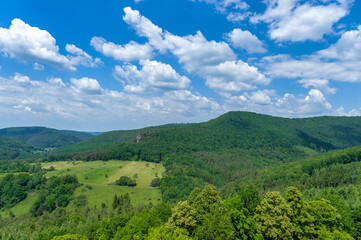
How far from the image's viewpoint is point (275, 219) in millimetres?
38125

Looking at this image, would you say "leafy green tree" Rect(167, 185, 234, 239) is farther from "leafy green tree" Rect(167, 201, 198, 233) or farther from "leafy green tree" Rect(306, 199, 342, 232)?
"leafy green tree" Rect(306, 199, 342, 232)

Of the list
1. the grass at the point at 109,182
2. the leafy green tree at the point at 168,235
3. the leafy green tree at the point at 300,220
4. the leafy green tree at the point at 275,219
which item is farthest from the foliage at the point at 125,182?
the leafy green tree at the point at 300,220

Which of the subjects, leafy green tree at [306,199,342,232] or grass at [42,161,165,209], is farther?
grass at [42,161,165,209]

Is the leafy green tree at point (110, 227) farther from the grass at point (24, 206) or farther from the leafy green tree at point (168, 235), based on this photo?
the grass at point (24, 206)

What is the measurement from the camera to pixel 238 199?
2076 inches

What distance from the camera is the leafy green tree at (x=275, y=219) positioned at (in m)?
36.7

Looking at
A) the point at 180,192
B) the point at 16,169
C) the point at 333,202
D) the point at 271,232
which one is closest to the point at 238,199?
the point at 271,232

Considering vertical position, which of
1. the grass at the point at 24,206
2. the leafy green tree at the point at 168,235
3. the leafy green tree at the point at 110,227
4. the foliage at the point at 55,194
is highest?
the leafy green tree at the point at 168,235

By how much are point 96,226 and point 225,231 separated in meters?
41.9

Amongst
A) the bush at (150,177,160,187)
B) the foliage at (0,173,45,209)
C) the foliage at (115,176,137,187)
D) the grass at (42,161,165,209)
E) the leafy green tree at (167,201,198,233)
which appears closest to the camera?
the leafy green tree at (167,201,198,233)

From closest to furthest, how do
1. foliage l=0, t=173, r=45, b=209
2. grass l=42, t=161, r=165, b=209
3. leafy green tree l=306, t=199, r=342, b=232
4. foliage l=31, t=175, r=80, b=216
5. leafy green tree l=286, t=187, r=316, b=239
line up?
leafy green tree l=286, t=187, r=316, b=239 < leafy green tree l=306, t=199, r=342, b=232 < foliage l=31, t=175, r=80, b=216 < foliage l=0, t=173, r=45, b=209 < grass l=42, t=161, r=165, b=209

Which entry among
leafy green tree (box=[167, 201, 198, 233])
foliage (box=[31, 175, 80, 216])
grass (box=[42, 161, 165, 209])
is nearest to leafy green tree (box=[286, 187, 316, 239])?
leafy green tree (box=[167, 201, 198, 233])

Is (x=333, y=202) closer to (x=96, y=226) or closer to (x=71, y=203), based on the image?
(x=96, y=226)

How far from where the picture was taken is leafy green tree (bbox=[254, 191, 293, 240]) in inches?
1446
